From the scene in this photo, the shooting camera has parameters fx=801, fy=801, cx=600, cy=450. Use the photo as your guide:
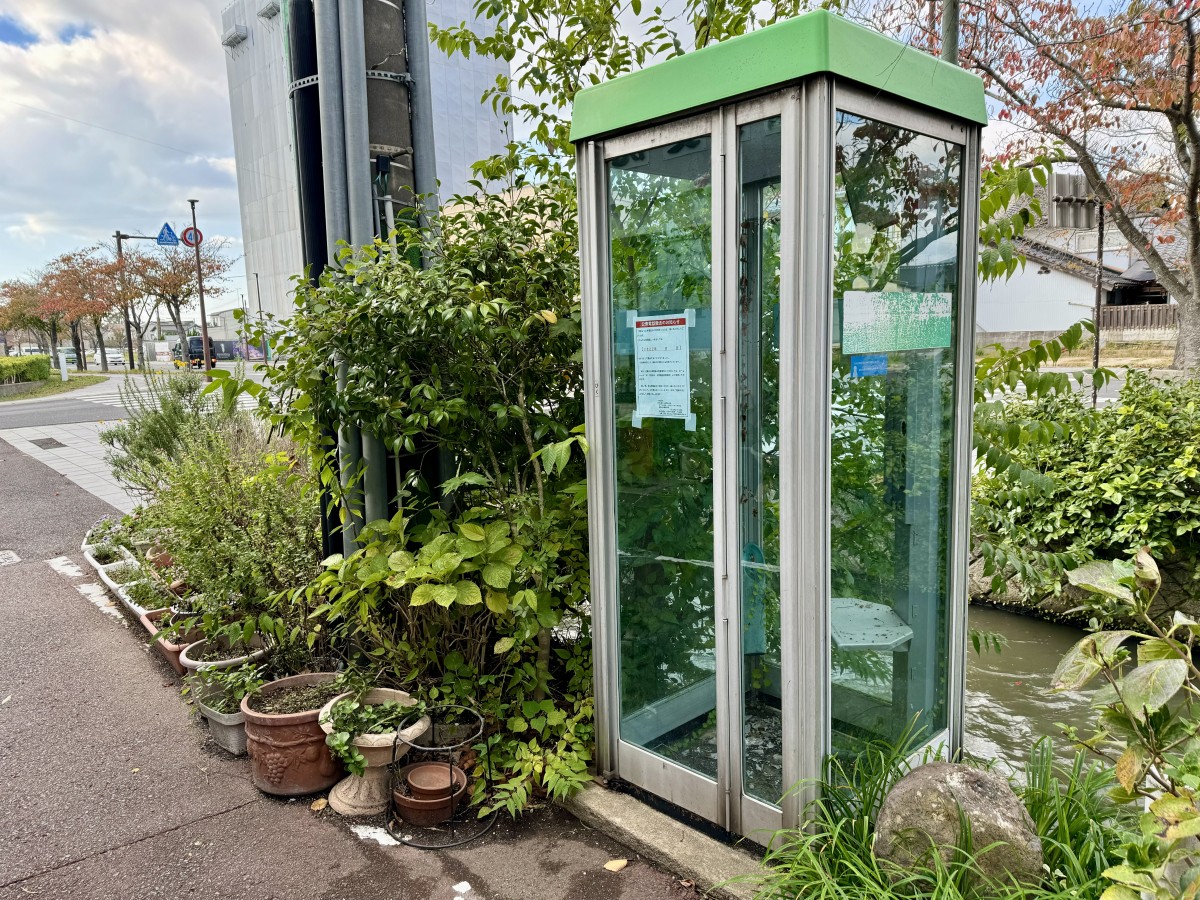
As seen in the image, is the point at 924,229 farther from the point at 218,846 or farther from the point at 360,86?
the point at 218,846

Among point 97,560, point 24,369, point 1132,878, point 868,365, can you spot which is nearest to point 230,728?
point 868,365

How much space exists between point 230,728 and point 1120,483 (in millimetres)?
5143

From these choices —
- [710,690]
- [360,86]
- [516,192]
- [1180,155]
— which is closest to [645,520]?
[710,690]

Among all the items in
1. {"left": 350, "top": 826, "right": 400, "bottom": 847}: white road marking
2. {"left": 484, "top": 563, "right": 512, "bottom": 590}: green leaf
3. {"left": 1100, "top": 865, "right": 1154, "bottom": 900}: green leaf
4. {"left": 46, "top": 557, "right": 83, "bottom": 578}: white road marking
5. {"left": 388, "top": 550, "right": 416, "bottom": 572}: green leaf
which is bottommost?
{"left": 350, "top": 826, "right": 400, "bottom": 847}: white road marking

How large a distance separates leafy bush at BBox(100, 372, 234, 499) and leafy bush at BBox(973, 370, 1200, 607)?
5.93m

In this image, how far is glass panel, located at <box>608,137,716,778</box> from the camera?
8.81 feet

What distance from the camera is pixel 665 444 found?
9.32ft

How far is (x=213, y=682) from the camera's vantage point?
12.4 ft

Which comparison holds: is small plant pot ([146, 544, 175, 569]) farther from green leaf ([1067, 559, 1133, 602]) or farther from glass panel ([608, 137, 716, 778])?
green leaf ([1067, 559, 1133, 602])

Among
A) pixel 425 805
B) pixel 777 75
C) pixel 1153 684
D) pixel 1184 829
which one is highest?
pixel 777 75

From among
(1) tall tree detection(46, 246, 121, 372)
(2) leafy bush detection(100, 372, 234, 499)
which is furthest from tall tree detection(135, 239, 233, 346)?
(2) leafy bush detection(100, 372, 234, 499)

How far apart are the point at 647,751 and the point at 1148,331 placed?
100 ft

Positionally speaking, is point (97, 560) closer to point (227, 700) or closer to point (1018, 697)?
point (227, 700)

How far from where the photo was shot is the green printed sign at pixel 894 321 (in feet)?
8.23
